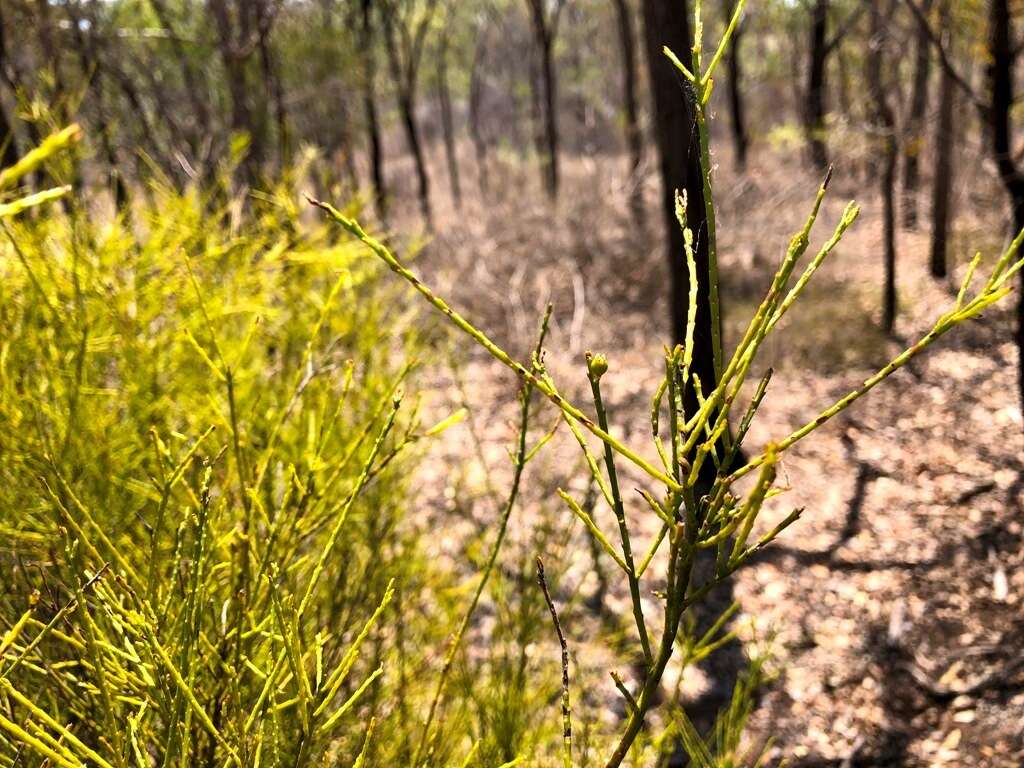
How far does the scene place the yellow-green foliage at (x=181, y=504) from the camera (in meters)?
1.00

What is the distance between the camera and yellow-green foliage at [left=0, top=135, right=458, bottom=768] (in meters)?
1.00

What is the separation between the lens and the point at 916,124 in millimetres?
5590

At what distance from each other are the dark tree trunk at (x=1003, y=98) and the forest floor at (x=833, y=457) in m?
1.86

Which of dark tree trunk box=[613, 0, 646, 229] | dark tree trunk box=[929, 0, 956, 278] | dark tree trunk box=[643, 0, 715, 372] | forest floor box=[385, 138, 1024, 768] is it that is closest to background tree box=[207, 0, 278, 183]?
forest floor box=[385, 138, 1024, 768]

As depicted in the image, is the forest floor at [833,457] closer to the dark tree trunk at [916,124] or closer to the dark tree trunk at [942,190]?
the dark tree trunk at [942,190]

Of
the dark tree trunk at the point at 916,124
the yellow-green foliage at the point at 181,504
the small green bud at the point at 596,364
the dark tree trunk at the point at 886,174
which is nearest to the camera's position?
the small green bud at the point at 596,364

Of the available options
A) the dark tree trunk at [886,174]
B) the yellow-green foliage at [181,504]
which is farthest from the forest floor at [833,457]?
the yellow-green foliage at [181,504]

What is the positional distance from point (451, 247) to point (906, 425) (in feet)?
18.2

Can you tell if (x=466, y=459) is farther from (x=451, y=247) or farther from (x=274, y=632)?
(x=274, y=632)

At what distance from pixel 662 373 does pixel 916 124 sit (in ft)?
10.2

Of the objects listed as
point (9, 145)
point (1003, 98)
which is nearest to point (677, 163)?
point (1003, 98)

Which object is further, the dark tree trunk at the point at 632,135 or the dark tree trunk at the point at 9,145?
the dark tree trunk at the point at 632,135

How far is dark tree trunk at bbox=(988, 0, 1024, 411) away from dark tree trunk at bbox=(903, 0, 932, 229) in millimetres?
340

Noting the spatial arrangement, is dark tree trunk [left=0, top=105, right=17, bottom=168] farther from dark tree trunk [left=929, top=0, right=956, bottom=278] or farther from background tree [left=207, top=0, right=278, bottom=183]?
dark tree trunk [left=929, top=0, right=956, bottom=278]
